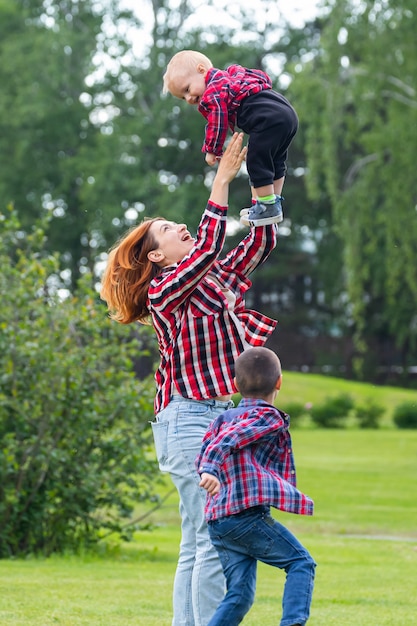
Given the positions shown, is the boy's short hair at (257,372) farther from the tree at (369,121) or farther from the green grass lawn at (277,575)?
the tree at (369,121)

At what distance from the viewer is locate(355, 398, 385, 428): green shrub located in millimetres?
29078

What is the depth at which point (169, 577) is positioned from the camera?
318 inches

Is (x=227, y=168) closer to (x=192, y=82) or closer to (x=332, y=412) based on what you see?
(x=192, y=82)

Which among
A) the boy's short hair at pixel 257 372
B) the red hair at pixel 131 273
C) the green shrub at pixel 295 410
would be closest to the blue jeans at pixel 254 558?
the boy's short hair at pixel 257 372

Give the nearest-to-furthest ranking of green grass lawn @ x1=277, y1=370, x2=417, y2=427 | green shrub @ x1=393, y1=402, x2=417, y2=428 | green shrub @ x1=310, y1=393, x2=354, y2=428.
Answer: green shrub @ x1=393, y1=402, x2=417, y2=428 → green shrub @ x1=310, y1=393, x2=354, y2=428 → green grass lawn @ x1=277, y1=370, x2=417, y2=427

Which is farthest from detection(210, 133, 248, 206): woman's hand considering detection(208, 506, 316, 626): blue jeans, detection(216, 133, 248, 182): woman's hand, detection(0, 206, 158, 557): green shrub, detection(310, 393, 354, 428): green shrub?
detection(310, 393, 354, 428): green shrub

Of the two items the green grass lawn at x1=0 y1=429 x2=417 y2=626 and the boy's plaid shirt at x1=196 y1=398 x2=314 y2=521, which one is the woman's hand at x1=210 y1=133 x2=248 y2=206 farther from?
the green grass lawn at x1=0 y1=429 x2=417 y2=626

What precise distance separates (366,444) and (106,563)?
52.1 feet

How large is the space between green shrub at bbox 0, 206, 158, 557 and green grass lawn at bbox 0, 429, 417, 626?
13.6 inches

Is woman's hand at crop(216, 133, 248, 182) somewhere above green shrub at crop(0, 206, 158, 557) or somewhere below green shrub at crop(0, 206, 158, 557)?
above

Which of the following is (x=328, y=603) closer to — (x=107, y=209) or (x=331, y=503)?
(x=331, y=503)

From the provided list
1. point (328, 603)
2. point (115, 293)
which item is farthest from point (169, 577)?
point (115, 293)

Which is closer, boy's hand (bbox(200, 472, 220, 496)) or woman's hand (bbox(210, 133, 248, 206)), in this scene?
boy's hand (bbox(200, 472, 220, 496))

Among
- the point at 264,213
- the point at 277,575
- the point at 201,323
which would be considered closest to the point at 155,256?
the point at 201,323
